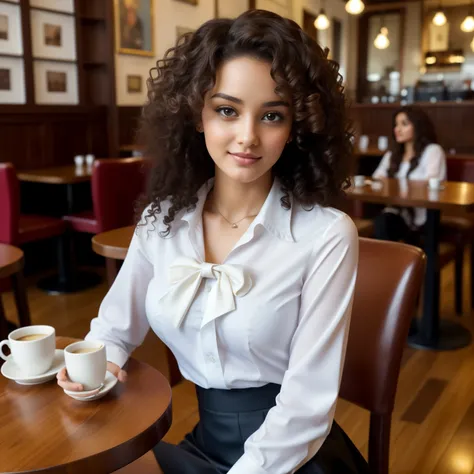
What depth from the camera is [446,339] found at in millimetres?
3219

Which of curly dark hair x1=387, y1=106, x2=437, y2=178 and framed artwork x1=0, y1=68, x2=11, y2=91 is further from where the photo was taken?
framed artwork x1=0, y1=68, x2=11, y2=91

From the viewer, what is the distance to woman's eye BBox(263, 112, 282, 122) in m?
1.06

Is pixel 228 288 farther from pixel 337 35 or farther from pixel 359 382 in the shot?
pixel 337 35

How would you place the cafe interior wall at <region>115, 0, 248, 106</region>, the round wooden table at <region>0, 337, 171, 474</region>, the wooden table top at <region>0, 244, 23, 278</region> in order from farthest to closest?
1. the cafe interior wall at <region>115, 0, 248, 106</region>
2. the wooden table top at <region>0, 244, 23, 278</region>
3. the round wooden table at <region>0, 337, 171, 474</region>

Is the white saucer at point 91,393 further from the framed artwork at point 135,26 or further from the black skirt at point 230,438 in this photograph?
the framed artwork at point 135,26

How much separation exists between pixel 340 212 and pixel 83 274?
3.72m

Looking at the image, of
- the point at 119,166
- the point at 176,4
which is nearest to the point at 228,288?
the point at 119,166

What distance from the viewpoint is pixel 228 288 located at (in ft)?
3.44

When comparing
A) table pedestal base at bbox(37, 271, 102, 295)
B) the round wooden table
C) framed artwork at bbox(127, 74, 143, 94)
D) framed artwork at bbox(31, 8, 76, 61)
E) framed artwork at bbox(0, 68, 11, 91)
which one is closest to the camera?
the round wooden table

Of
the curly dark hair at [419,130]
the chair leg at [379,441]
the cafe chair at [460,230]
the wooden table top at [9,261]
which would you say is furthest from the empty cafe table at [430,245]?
the chair leg at [379,441]

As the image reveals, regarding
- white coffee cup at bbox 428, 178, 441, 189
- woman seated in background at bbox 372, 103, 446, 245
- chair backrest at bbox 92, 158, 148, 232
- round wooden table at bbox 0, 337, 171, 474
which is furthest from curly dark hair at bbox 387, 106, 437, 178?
round wooden table at bbox 0, 337, 171, 474

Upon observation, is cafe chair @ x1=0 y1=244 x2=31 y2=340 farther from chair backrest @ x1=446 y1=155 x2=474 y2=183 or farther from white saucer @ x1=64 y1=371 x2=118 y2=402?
chair backrest @ x1=446 y1=155 x2=474 y2=183

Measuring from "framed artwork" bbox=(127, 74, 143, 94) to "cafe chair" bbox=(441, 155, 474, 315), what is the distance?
3086mm

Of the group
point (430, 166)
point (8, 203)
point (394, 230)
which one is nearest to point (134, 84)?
point (8, 203)
